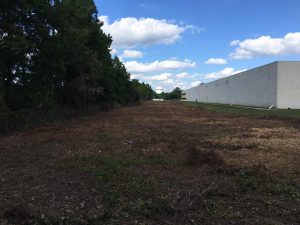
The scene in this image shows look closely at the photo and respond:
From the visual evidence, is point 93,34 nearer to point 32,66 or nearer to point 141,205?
point 32,66

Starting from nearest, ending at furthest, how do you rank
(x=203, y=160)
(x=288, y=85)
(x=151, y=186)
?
(x=151, y=186) → (x=203, y=160) → (x=288, y=85)

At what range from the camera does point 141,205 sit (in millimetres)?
6578

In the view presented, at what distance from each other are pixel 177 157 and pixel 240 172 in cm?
286

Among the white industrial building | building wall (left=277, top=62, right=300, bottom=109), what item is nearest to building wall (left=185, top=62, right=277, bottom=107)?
the white industrial building

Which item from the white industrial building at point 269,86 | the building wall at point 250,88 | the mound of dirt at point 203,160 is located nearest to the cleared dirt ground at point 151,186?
the mound of dirt at point 203,160

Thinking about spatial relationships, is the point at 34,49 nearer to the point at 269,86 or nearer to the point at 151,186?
the point at 151,186

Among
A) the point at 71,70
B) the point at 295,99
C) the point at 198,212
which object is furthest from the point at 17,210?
the point at 295,99

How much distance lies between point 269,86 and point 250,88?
1229cm

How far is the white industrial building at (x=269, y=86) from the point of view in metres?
56.9

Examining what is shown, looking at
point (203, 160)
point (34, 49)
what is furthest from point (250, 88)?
point (203, 160)

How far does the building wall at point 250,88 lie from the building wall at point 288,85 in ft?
3.11

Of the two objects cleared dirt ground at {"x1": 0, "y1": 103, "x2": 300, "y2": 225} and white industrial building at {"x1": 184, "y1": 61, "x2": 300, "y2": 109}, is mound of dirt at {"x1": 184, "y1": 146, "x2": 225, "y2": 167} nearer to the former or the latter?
cleared dirt ground at {"x1": 0, "y1": 103, "x2": 300, "y2": 225}

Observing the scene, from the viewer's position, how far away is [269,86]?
61031mm

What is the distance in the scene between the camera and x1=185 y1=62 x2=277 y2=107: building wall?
60.2 metres
